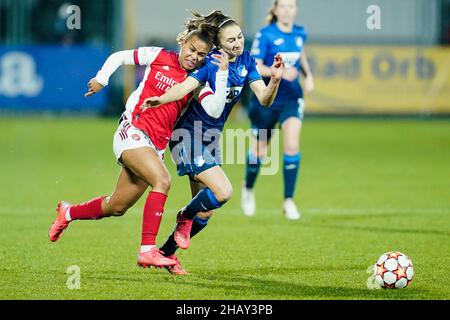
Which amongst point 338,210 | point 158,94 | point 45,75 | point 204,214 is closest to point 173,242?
point 204,214

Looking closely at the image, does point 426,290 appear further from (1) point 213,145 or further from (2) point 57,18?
(2) point 57,18

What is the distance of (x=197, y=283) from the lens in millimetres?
6883

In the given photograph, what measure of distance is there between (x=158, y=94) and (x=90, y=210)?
1.00 metres

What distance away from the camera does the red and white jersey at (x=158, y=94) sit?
7.25 meters

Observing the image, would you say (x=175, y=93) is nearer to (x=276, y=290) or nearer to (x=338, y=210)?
(x=276, y=290)

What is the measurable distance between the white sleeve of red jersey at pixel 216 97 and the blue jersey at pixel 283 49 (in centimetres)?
314

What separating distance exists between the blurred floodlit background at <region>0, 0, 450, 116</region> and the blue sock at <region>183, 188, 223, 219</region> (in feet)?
50.1

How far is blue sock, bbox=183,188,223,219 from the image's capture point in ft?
23.7

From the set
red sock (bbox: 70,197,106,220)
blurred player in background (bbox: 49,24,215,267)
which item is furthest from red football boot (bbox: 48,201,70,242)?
blurred player in background (bbox: 49,24,215,267)

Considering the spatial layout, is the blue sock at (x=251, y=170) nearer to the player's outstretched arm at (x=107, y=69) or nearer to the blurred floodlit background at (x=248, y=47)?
the player's outstretched arm at (x=107, y=69)

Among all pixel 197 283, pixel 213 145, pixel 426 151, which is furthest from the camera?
pixel 426 151

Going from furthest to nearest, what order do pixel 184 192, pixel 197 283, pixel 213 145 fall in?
pixel 184 192, pixel 213 145, pixel 197 283

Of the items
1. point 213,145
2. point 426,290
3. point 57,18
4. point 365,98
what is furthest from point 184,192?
point 57,18
